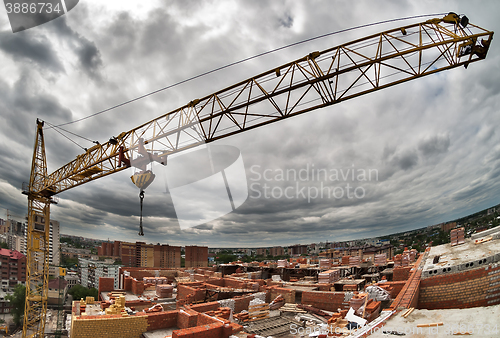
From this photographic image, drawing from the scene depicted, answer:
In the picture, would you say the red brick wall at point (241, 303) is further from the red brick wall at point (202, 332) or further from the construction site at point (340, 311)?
the red brick wall at point (202, 332)

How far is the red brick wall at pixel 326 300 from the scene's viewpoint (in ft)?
38.9

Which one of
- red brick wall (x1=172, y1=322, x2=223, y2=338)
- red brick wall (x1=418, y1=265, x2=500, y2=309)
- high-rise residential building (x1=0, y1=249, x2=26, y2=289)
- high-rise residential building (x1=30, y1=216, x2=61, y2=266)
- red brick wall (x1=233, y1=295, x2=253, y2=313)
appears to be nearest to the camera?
red brick wall (x1=172, y1=322, x2=223, y2=338)

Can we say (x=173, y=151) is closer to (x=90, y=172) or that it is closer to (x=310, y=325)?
(x=90, y=172)

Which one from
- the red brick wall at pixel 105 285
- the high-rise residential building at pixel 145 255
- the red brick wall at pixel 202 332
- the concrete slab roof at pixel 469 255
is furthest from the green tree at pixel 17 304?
the concrete slab roof at pixel 469 255

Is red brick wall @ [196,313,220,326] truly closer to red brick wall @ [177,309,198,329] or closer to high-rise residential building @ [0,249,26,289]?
red brick wall @ [177,309,198,329]

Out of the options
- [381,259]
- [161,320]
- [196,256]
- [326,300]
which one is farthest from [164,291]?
[196,256]

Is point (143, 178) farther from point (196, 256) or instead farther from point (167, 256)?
point (167, 256)

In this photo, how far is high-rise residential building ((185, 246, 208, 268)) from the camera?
55594 millimetres

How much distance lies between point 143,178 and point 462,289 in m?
14.1

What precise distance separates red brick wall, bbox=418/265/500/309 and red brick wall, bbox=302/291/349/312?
3.43m

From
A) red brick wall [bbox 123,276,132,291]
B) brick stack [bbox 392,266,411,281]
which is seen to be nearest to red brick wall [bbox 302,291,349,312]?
brick stack [bbox 392,266,411,281]

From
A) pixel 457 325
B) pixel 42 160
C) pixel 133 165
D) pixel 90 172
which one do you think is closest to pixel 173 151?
pixel 133 165

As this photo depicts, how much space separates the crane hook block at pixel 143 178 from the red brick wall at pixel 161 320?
6488 mm

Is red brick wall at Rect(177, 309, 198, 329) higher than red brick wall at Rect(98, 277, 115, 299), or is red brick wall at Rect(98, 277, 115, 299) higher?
red brick wall at Rect(177, 309, 198, 329)
